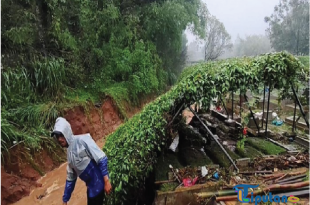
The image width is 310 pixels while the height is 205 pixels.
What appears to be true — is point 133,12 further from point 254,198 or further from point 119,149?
point 254,198

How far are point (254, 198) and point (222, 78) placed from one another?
1573 millimetres

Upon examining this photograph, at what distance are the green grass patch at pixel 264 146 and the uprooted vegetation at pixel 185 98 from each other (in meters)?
1.25

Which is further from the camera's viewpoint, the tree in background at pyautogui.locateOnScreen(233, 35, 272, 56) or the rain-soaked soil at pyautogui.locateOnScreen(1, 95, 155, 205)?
the tree in background at pyautogui.locateOnScreen(233, 35, 272, 56)

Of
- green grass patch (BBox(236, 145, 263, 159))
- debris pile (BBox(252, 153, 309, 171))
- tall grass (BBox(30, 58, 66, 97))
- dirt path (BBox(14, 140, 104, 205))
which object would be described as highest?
tall grass (BBox(30, 58, 66, 97))

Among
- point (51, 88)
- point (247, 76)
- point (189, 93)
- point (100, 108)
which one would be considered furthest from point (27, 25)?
point (247, 76)

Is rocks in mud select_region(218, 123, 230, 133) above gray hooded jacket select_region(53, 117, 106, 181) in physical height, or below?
below

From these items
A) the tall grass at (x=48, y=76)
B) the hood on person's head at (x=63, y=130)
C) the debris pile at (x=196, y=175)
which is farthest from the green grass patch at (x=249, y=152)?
the tall grass at (x=48, y=76)

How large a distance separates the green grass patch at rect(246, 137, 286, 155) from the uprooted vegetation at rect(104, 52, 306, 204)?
1249 millimetres

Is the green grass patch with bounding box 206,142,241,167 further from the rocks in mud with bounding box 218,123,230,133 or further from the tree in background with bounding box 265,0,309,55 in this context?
the tree in background with bounding box 265,0,309,55

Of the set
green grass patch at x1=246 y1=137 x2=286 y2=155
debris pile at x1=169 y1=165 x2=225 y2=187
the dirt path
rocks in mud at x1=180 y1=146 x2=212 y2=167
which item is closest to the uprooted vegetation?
debris pile at x1=169 y1=165 x2=225 y2=187

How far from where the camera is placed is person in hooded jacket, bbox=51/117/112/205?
218 centimetres

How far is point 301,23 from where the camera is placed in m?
17.3

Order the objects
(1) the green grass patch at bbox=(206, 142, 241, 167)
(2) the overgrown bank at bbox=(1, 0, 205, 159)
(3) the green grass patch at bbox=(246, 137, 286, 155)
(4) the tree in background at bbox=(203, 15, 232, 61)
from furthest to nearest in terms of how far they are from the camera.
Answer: (4) the tree in background at bbox=(203, 15, 232, 61) < (2) the overgrown bank at bbox=(1, 0, 205, 159) < (3) the green grass patch at bbox=(246, 137, 286, 155) < (1) the green grass patch at bbox=(206, 142, 241, 167)

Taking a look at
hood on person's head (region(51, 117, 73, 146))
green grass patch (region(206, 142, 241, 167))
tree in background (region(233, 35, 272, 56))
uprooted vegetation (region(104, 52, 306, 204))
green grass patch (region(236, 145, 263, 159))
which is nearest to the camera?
hood on person's head (region(51, 117, 73, 146))
